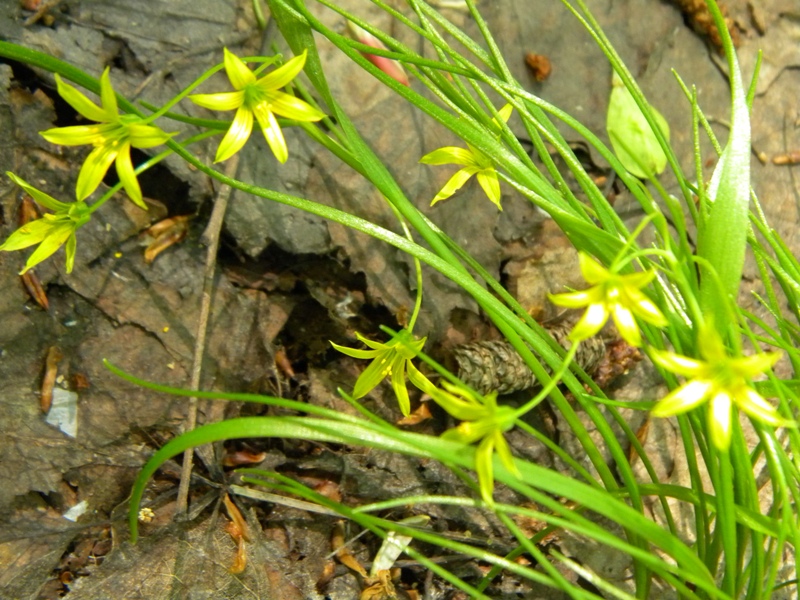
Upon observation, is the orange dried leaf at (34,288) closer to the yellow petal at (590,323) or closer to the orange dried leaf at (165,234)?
the orange dried leaf at (165,234)

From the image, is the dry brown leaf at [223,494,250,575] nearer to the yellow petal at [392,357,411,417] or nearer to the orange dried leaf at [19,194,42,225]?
the yellow petal at [392,357,411,417]

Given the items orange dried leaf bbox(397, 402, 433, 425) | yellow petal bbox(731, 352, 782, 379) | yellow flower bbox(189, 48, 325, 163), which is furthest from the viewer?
orange dried leaf bbox(397, 402, 433, 425)

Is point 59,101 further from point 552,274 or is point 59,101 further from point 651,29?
point 651,29

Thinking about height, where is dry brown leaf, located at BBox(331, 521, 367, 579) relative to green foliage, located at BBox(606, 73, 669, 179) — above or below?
below

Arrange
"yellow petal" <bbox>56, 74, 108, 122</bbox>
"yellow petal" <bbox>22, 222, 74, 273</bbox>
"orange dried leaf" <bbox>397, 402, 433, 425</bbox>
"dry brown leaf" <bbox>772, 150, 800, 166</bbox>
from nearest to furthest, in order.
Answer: "yellow petal" <bbox>56, 74, 108, 122</bbox>, "yellow petal" <bbox>22, 222, 74, 273</bbox>, "orange dried leaf" <bbox>397, 402, 433, 425</bbox>, "dry brown leaf" <bbox>772, 150, 800, 166</bbox>

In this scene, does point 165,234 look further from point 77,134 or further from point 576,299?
point 576,299

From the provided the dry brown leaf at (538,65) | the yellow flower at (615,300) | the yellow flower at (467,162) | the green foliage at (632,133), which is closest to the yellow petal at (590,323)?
the yellow flower at (615,300)

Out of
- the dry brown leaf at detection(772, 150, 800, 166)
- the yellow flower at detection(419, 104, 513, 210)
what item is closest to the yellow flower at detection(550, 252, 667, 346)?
the yellow flower at detection(419, 104, 513, 210)
